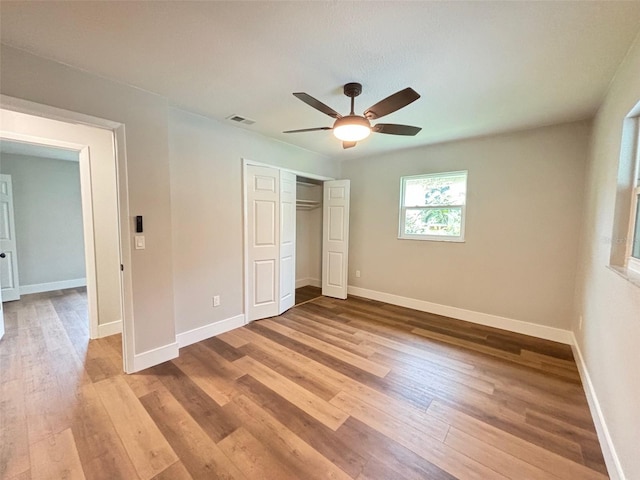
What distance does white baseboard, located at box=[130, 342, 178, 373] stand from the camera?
2365 mm

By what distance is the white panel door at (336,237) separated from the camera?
14.8ft

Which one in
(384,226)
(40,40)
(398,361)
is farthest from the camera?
(384,226)

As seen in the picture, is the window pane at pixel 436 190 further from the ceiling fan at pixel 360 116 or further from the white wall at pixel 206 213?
the white wall at pixel 206 213

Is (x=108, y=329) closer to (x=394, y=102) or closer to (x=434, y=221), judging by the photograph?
(x=394, y=102)

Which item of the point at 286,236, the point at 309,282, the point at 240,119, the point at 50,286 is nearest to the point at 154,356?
the point at 286,236

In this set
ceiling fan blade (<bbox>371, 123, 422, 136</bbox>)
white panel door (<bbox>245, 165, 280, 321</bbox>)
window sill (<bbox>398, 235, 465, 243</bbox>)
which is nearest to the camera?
ceiling fan blade (<bbox>371, 123, 422, 136</bbox>)

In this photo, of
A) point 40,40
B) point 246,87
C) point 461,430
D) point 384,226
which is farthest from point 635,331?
point 40,40

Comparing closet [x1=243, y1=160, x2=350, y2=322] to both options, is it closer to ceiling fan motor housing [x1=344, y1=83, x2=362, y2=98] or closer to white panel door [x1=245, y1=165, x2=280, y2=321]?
white panel door [x1=245, y1=165, x2=280, y2=321]

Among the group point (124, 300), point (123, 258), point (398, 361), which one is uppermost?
point (123, 258)

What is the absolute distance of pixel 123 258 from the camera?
227cm

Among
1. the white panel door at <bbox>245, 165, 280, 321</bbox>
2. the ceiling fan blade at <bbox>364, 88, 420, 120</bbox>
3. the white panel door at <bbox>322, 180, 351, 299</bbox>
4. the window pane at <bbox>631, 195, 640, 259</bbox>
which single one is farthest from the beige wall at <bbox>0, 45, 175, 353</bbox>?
the window pane at <bbox>631, 195, 640, 259</bbox>

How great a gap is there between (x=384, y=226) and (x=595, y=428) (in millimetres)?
3115

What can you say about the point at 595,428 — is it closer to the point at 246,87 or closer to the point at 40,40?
the point at 246,87

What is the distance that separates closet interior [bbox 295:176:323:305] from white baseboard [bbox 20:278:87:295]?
4.40 meters
